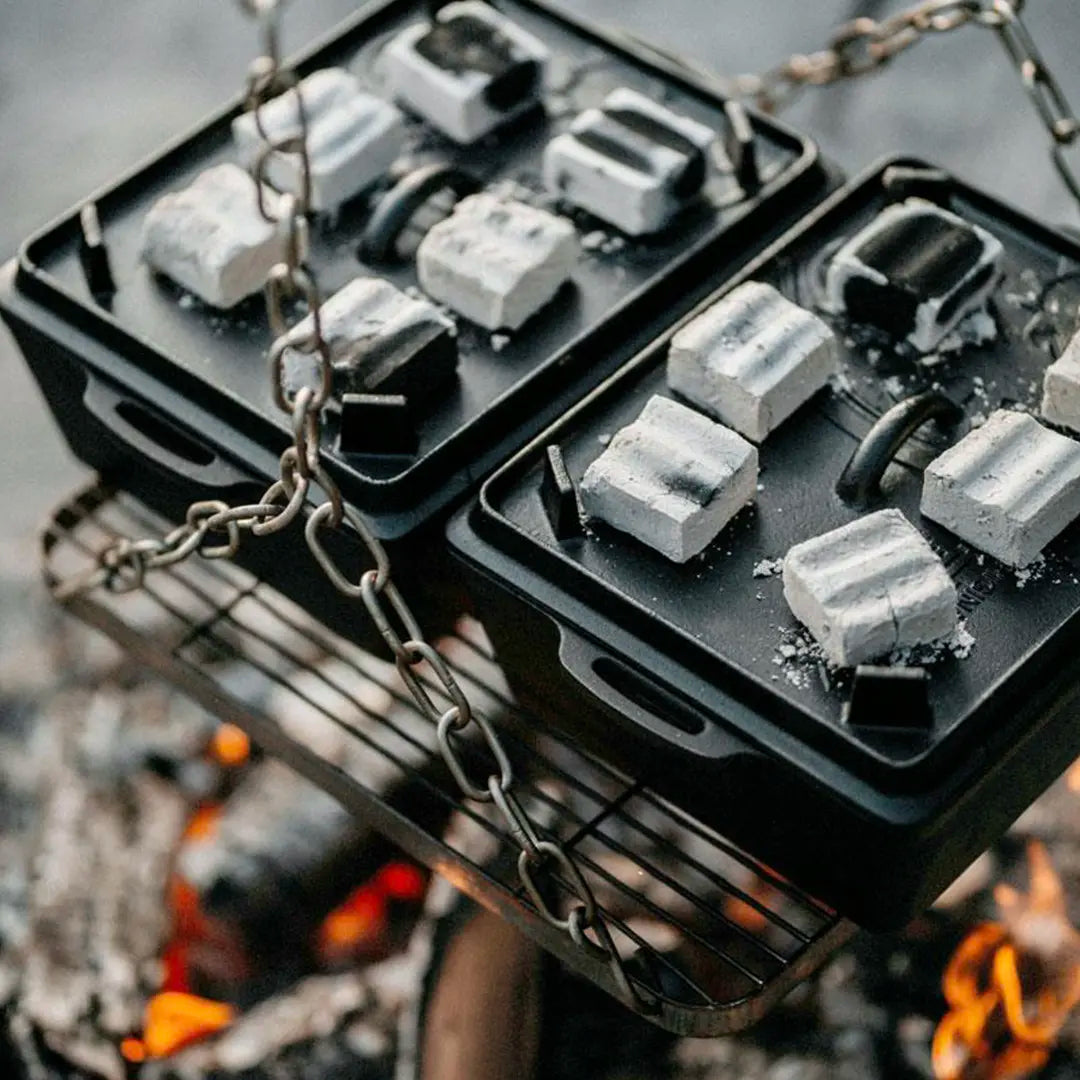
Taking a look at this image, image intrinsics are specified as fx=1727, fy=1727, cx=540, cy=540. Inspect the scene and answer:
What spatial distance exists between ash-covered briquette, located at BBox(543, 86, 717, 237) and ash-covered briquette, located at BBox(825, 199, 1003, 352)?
0.47 feet

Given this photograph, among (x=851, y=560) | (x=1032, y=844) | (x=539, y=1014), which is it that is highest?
(x=851, y=560)

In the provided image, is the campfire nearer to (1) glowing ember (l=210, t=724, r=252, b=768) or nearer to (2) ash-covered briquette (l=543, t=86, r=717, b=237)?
(1) glowing ember (l=210, t=724, r=252, b=768)

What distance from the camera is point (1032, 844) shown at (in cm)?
153

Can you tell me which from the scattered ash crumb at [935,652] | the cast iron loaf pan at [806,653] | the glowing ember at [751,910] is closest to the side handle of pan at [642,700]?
the cast iron loaf pan at [806,653]

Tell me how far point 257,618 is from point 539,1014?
0.53m

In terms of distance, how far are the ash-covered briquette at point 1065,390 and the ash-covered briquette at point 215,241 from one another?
548 millimetres

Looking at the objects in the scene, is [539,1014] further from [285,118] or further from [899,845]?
[285,118]

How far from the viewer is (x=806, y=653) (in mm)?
1063

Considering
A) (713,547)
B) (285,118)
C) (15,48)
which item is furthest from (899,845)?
(15,48)

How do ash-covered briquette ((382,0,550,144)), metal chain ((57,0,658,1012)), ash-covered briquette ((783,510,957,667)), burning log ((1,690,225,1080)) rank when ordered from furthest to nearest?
burning log ((1,690,225,1080)) < ash-covered briquette ((382,0,550,144)) < ash-covered briquette ((783,510,957,667)) < metal chain ((57,0,658,1012))

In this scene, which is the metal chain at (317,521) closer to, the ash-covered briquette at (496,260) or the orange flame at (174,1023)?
the ash-covered briquette at (496,260)

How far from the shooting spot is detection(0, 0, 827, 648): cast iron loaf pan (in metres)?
1.20

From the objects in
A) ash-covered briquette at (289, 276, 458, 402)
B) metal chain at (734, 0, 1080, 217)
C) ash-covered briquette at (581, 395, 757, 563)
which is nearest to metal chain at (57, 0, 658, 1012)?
ash-covered briquette at (289, 276, 458, 402)

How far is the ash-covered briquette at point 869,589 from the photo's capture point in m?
1.03
